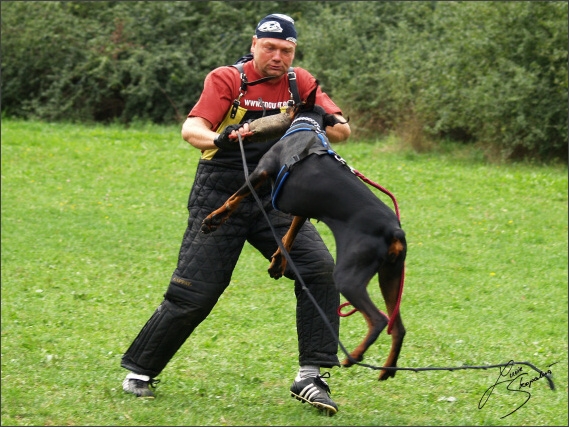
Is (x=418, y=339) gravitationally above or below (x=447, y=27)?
below

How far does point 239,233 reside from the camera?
5.14m

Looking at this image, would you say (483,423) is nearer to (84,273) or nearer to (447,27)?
(84,273)

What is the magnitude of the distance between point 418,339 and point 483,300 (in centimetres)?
169

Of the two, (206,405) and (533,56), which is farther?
(533,56)

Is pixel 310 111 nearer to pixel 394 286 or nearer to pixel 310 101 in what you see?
pixel 310 101

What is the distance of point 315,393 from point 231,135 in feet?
5.39

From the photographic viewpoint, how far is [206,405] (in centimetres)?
525

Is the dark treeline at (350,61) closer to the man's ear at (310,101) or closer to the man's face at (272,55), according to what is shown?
the man's face at (272,55)

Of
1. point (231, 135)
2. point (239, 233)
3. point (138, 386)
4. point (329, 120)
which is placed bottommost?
point (138, 386)

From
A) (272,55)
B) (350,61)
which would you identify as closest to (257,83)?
(272,55)

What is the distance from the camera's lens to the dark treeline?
14914 mm

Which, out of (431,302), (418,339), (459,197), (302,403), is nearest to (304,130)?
(302,403)

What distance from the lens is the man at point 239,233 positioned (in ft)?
15.9
